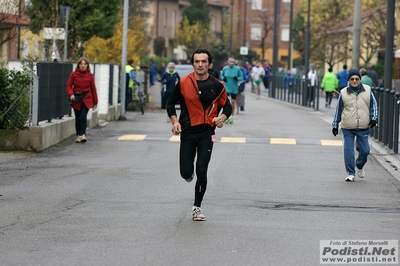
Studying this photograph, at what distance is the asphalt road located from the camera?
793 centimetres

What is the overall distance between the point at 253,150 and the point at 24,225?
924 cm

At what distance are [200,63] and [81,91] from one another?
30.8 feet

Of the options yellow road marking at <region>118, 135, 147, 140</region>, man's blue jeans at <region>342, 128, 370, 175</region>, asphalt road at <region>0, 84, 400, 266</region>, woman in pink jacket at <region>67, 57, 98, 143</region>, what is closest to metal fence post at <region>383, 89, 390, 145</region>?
asphalt road at <region>0, 84, 400, 266</region>

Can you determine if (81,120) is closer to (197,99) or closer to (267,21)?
(197,99)

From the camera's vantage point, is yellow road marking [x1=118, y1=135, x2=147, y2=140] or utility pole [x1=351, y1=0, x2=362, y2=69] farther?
utility pole [x1=351, y1=0, x2=362, y2=69]

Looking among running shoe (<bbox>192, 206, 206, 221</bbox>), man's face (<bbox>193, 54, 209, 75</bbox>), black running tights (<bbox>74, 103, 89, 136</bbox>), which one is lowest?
running shoe (<bbox>192, 206, 206, 221</bbox>)

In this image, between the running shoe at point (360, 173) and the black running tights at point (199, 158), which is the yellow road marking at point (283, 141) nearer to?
the running shoe at point (360, 173)

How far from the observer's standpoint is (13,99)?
16938 millimetres

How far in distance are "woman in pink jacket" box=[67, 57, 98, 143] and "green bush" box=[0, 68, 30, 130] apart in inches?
61.5

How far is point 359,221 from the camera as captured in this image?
32.3 feet

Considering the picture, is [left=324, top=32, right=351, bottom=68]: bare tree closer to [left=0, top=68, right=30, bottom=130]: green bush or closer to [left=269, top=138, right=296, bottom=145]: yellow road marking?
[left=269, top=138, right=296, bottom=145]: yellow road marking

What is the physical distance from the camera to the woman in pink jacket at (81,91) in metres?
18.7

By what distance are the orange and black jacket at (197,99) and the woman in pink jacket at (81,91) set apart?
903 cm

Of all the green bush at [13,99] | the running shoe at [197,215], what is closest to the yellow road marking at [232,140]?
the green bush at [13,99]
